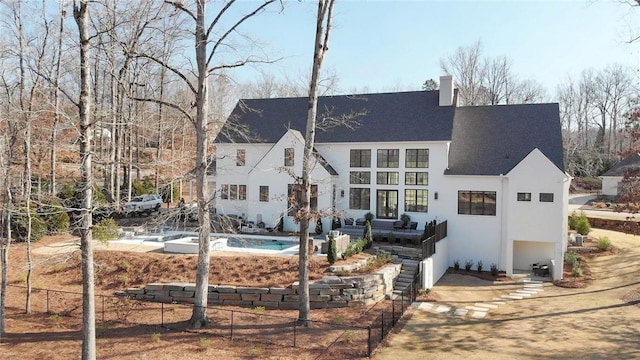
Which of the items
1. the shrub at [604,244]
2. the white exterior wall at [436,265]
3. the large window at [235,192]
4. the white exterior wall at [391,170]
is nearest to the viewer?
the white exterior wall at [436,265]

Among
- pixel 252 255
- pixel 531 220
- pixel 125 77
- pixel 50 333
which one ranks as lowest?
pixel 50 333

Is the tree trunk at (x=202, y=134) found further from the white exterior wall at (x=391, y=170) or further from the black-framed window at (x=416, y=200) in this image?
the black-framed window at (x=416, y=200)

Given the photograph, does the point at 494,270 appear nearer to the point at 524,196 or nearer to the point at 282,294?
the point at 524,196

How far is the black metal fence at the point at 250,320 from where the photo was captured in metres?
12.7

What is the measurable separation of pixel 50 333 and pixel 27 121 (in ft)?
20.7

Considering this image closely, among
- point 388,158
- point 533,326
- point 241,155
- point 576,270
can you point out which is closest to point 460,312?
point 533,326

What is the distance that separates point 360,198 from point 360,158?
2330 millimetres

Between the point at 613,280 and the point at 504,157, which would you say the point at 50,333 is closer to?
the point at 504,157

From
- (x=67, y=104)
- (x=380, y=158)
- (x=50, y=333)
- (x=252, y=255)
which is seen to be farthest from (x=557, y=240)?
(x=67, y=104)

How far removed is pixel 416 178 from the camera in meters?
24.9

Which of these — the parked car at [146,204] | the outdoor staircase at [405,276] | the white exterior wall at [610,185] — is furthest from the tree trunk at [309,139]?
the white exterior wall at [610,185]

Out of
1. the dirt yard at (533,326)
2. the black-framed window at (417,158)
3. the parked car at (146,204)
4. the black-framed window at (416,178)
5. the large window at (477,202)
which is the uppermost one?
the black-framed window at (417,158)

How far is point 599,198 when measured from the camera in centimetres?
4531

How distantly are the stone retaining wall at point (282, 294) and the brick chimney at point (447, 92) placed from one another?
13.4m
